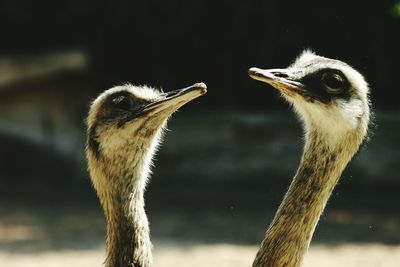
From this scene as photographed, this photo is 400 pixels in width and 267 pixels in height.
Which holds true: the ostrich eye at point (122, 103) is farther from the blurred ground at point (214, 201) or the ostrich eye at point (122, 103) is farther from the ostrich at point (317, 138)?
the blurred ground at point (214, 201)

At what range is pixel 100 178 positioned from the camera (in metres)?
4.39

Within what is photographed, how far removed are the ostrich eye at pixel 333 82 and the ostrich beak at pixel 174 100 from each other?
0.49 metres

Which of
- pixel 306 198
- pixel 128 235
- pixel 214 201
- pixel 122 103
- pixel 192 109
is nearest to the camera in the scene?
pixel 306 198

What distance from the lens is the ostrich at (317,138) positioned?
3975 mm

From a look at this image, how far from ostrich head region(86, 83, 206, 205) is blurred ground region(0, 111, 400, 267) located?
117 inches

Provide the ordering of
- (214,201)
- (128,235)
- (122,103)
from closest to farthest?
1. (128,235)
2. (122,103)
3. (214,201)

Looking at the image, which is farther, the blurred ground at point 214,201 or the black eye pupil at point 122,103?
the blurred ground at point 214,201

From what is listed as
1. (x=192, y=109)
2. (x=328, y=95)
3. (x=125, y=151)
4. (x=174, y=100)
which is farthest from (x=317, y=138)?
(x=192, y=109)

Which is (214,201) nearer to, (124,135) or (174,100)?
(124,135)

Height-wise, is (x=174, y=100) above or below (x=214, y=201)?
below

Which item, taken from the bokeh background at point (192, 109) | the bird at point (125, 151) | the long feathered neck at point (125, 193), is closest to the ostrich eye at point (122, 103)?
the bird at point (125, 151)

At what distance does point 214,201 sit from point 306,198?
5.75 meters

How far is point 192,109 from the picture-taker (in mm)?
10992

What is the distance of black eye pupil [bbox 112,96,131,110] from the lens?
A: 4.45 metres
